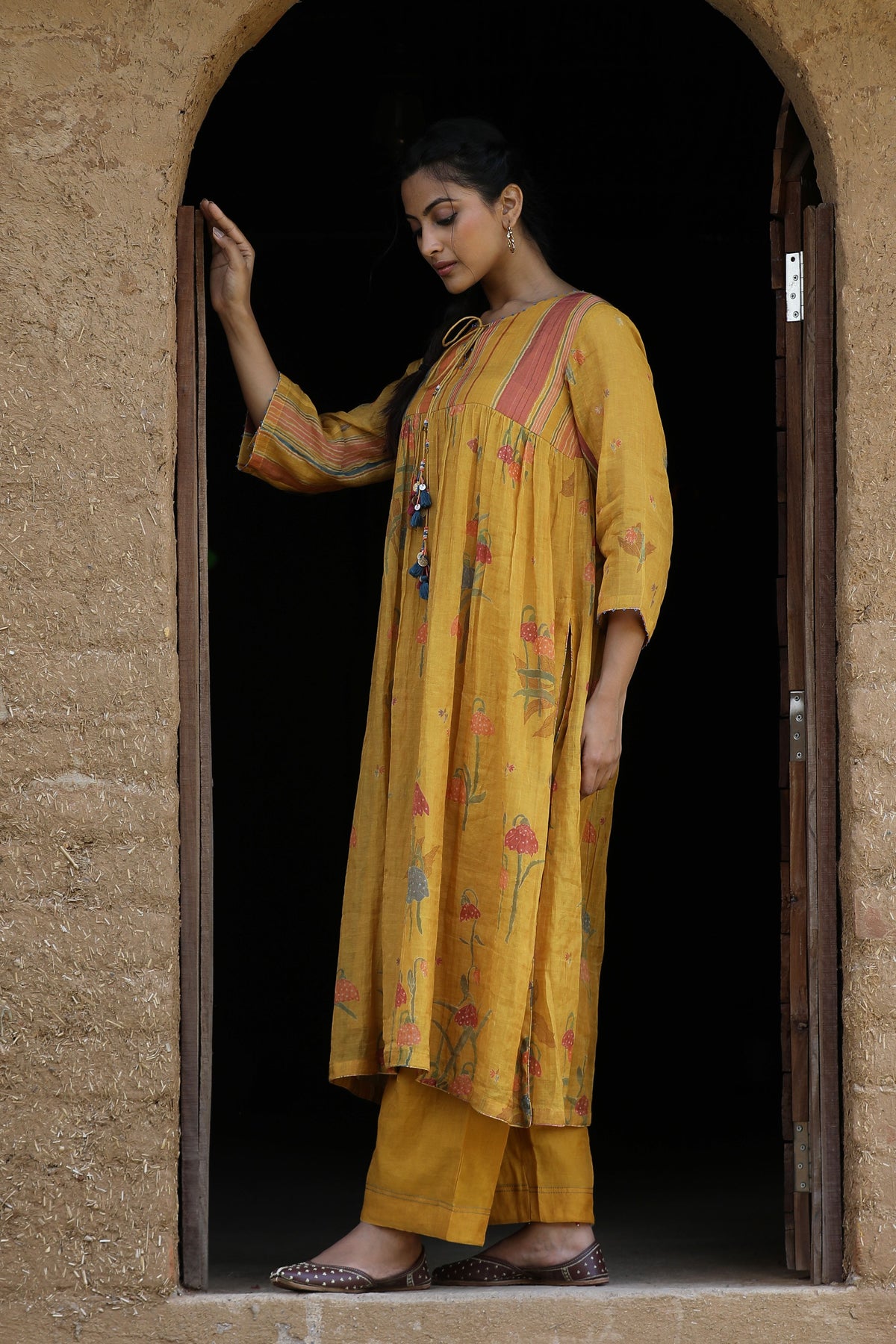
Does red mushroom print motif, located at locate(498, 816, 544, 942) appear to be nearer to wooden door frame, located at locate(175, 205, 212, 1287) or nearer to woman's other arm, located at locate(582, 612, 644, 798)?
woman's other arm, located at locate(582, 612, 644, 798)

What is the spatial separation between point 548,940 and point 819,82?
1561 mm

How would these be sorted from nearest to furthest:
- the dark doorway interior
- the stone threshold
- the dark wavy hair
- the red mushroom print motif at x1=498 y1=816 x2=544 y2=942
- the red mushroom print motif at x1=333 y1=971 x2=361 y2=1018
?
the stone threshold < the red mushroom print motif at x1=498 y1=816 x2=544 y2=942 < the red mushroom print motif at x1=333 y1=971 x2=361 y2=1018 < the dark wavy hair < the dark doorway interior

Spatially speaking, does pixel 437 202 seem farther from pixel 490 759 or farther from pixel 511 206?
pixel 490 759

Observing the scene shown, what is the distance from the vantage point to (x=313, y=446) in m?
3.13

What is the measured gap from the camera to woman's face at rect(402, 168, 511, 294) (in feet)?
9.80

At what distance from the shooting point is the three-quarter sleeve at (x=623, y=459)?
9.06 feet

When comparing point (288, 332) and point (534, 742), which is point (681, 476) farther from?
point (534, 742)

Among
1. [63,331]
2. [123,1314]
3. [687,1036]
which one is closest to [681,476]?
[687,1036]

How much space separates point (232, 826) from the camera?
5281mm

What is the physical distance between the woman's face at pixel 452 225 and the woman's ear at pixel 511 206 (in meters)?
0.03

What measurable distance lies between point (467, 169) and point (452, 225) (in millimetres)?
106

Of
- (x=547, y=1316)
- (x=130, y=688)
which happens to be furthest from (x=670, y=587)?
(x=547, y=1316)

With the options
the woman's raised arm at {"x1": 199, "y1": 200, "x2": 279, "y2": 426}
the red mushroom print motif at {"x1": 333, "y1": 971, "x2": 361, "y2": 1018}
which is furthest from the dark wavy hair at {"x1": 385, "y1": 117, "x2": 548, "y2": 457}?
the red mushroom print motif at {"x1": 333, "y1": 971, "x2": 361, "y2": 1018}

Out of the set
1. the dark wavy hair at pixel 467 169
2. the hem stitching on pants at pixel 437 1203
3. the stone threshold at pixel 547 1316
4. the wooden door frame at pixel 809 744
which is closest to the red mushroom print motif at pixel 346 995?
the hem stitching on pants at pixel 437 1203
